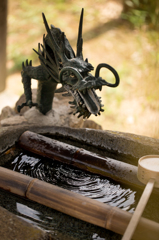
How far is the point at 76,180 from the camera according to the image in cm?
170

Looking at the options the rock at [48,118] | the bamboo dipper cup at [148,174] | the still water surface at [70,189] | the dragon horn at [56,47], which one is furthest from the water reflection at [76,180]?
the dragon horn at [56,47]

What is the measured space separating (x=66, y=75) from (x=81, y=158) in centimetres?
54

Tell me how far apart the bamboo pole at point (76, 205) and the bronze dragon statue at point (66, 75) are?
495mm

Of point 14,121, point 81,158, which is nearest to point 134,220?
point 81,158

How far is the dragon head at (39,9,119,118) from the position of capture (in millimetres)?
1612

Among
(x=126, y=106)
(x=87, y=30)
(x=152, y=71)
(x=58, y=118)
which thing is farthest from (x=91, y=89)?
(x=87, y=30)

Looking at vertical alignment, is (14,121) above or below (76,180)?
above

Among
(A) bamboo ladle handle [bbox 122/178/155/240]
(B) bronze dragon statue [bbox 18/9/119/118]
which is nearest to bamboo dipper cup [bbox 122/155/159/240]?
(A) bamboo ladle handle [bbox 122/178/155/240]

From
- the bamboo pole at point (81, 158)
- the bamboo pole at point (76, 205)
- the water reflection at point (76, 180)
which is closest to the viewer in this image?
the bamboo pole at point (76, 205)

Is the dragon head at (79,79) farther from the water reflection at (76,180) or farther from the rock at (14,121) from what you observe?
the rock at (14,121)

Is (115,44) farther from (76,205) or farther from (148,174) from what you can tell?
(76,205)

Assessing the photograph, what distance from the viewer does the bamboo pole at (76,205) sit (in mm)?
1268

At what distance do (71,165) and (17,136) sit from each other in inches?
19.2

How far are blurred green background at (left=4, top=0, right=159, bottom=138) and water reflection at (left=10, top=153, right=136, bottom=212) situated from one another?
240 centimetres
